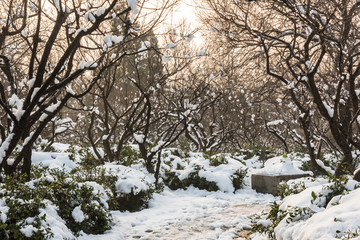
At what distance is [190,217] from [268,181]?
3693 millimetres

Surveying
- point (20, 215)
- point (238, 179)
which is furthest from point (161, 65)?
point (20, 215)

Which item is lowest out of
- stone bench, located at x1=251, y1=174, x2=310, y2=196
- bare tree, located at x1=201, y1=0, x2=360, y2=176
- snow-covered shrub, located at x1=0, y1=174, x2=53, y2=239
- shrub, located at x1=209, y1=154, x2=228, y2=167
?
stone bench, located at x1=251, y1=174, x2=310, y2=196

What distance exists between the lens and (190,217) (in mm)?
6289

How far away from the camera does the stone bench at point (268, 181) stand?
8.92m

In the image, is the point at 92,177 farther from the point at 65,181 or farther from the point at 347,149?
the point at 347,149

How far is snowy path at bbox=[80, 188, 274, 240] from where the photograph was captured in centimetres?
517

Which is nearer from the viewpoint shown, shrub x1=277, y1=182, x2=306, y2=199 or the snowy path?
the snowy path

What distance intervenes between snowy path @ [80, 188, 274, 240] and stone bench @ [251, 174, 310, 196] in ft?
0.98

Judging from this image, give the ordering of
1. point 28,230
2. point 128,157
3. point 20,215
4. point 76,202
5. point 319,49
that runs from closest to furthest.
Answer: point 28,230, point 20,215, point 76,202, point 319,49, point 128,157

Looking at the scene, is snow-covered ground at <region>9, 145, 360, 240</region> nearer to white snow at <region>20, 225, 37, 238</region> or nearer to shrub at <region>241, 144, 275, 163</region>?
white snow at <region>20, 225, 37, 238</region>

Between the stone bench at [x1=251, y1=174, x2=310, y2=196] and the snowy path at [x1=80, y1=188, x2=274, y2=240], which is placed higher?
the stone bench at [x1=251, y1=174, x2=310, y2=196]

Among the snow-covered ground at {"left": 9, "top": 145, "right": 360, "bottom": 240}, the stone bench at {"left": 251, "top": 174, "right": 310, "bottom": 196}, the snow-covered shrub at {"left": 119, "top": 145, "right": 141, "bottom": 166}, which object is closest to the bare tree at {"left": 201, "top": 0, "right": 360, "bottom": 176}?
the snow-covered ground at {"left": 9, "top": 145, "right": 360, "bottom": 240}

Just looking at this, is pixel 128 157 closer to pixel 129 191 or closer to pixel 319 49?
pixel 129 191

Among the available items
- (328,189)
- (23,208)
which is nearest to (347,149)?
(328,189)
